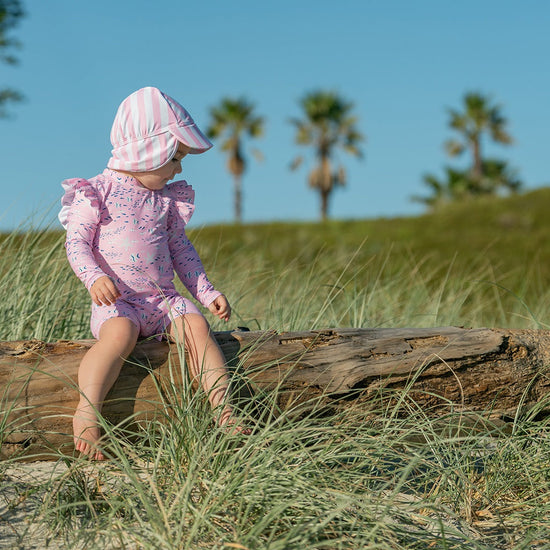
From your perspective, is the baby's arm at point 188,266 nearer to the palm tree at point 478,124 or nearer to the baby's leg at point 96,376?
the baby's leg at point 96,376

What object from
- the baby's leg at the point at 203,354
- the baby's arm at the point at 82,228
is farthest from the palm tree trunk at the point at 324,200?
the baby's leg at the point at 203,354

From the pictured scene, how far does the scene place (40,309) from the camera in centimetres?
378

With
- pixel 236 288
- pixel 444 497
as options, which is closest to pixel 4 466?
pixel 444 497

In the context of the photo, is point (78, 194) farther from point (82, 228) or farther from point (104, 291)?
point (104, 291)

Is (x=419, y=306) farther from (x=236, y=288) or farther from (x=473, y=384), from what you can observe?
(x=473, y=384)

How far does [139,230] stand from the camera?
2.98 m

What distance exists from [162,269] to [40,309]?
1.12 m

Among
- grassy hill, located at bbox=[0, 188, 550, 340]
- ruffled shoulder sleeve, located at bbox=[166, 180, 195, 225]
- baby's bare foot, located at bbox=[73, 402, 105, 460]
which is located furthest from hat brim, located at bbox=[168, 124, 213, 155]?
baby's bare foot, located at bbox=[73, 402, 105, 460]

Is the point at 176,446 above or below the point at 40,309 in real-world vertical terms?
below

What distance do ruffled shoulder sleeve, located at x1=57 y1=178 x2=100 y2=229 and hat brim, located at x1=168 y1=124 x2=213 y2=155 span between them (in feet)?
1.47

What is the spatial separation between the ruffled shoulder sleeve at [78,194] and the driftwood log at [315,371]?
0.61m

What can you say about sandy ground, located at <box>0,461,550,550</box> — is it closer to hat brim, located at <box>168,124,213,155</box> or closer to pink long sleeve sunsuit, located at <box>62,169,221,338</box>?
pink long sleeve sunsuit, located at <box>62,169,221,338</box>

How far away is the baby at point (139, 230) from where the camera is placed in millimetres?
2758

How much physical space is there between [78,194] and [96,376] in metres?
0.86
